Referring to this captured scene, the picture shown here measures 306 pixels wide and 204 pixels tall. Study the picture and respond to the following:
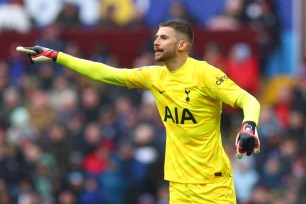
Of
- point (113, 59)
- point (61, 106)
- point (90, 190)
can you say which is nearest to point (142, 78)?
point (90, 190)

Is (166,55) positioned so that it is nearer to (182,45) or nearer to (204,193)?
(182,45)

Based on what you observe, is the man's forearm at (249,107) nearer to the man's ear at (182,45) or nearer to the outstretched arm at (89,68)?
the man's ear at (182,45)

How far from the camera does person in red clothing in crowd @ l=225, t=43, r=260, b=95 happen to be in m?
18.3

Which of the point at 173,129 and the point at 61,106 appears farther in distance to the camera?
the point at 61,106

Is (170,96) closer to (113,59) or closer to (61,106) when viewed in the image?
(61,106)

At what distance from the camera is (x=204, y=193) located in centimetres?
995

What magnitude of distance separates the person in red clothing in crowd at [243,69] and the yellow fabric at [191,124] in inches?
318

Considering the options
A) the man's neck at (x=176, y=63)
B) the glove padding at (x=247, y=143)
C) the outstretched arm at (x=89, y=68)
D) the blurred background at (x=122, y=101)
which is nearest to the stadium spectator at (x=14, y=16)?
the blurred background at (x=122, y=101)

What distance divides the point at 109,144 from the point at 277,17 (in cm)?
446

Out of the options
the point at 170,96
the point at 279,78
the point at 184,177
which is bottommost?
the point at 184,177

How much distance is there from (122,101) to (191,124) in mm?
7754

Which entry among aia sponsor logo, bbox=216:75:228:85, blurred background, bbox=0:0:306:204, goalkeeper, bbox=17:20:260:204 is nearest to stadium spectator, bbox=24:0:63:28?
blurred background, bbox=0:0:306:204

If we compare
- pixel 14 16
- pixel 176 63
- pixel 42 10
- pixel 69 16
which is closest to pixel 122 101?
pixel 69 16

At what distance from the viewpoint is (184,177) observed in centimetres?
1000
